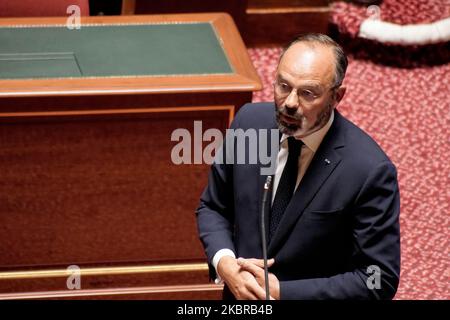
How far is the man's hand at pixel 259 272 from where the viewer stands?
1.44m

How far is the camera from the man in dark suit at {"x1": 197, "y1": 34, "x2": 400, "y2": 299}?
53.7 inches

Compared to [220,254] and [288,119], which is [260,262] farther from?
[288,119]

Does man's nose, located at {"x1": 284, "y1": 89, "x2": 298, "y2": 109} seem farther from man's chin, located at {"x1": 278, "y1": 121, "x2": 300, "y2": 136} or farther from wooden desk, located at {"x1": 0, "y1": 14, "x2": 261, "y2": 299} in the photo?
wooden desk, located at {"x1": 0, "y1": 14, "x2": 261, "y2": 299}

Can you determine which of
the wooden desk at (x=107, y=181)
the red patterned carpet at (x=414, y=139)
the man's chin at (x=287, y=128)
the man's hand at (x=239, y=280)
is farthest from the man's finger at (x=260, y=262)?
the red patterned carpet at (x=414, y=139)

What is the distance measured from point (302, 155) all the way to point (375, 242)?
20 centimetres

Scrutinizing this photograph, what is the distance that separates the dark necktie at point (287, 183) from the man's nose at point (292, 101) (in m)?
0.14

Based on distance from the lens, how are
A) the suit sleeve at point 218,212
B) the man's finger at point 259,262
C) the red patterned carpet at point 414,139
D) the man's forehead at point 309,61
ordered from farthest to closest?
the red patterned carpet at point 414,139
the suit sleeve at point 218,212
the man's finger at point 259,262
the man's forehead at point 309,61

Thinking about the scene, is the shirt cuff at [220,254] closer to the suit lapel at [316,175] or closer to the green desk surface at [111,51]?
the suit lapel at [316,175]

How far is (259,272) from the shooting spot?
4.71ft

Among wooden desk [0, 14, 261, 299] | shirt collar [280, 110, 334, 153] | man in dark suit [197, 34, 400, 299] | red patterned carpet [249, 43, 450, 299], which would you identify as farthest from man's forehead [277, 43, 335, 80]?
red patterned carpet [249, 43, 450, 299]

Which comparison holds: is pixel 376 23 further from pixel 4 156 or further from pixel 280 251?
pixel 280 251

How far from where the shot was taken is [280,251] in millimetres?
1499
